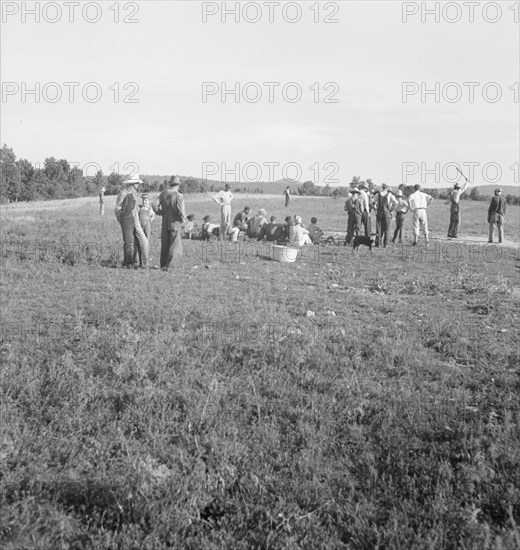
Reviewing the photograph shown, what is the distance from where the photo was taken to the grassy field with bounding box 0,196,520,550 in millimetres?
3369

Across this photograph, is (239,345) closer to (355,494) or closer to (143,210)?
(355,494)

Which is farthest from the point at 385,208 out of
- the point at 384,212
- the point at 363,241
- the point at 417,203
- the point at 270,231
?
the point at 270,231

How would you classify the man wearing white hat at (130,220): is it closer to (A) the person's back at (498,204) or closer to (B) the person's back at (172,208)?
(B) the person's back at (172,208)

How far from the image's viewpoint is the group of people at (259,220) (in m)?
12.1

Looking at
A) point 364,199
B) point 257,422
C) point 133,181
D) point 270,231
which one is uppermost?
point 133,181

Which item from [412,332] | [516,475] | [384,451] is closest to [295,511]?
[384,451]

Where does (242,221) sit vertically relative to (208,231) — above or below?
above

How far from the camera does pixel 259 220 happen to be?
738 inches

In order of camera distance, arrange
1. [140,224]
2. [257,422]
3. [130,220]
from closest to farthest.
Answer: [257,422]
[130,220]
[140,224]

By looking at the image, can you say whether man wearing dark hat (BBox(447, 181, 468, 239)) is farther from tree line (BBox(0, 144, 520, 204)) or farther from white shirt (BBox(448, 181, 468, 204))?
tree line (BBox(0, 144, 520, 204))

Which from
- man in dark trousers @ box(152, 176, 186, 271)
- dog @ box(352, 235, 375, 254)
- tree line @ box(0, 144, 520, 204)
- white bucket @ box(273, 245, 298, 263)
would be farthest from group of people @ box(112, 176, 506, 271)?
tree line @ box(0, 144, 520, 204)

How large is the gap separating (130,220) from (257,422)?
8281 millimetres

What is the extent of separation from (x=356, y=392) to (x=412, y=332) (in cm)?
224

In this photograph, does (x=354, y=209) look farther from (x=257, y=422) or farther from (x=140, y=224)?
(x=257, y=422)
